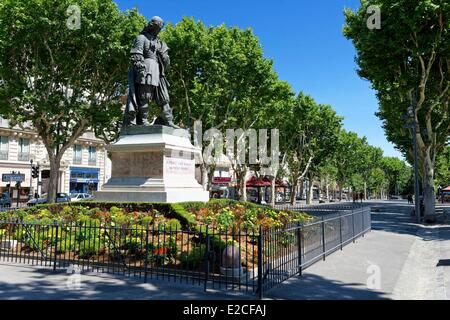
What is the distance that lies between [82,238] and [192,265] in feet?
11.4

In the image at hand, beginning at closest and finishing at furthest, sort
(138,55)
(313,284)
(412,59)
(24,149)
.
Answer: (313,284), (138,55), (412,59), (24,149)

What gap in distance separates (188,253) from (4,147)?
39.6 m

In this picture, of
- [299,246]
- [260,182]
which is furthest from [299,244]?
[260,182]

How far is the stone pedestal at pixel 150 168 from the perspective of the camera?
46.2 ft

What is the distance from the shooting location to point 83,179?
163 feet

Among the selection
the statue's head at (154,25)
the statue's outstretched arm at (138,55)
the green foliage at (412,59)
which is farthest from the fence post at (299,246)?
the green foliage at (412,59)

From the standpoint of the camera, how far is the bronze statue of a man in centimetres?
1507

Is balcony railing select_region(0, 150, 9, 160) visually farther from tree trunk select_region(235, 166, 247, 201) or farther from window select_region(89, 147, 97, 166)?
tree trunk select_region(235, 166, 247, 201)

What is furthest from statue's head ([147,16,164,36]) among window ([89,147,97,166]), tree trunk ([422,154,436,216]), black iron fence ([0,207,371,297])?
window ([89,147,97,166])

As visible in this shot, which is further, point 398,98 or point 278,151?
point 278,151

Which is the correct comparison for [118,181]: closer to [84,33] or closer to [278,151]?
[84,33]

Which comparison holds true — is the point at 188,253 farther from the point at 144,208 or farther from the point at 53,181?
the point at 53,181
